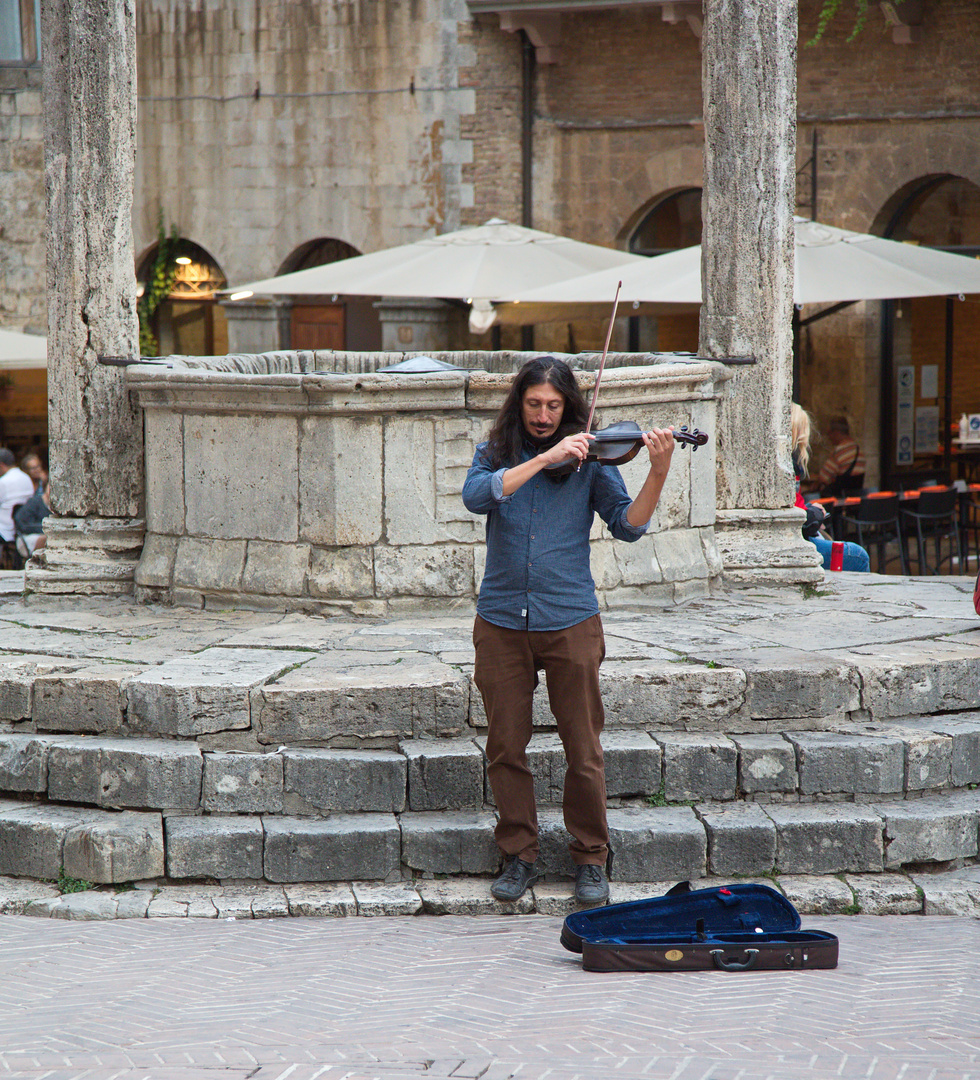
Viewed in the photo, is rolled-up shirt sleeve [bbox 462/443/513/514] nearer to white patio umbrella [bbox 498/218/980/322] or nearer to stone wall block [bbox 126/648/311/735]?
stone wall block [bbox 126/648/311/735]

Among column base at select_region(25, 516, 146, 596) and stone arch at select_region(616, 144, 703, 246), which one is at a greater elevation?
stone arch at select_region(616, 144, 703, 246)

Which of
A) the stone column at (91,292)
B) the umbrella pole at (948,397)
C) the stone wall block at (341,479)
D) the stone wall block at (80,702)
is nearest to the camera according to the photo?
the stone wall block at (80,702)

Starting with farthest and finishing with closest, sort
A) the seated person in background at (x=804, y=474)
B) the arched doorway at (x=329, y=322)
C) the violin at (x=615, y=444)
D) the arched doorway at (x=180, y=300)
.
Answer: the arched doorway at (x=180, y=300), the arched doorway at (x=329, y=322), the seated person in background at (x=804, y=474), the violin at (x=615, y=444)

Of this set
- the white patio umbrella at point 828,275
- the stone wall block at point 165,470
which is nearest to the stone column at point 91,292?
the stone wall block at point 165,470

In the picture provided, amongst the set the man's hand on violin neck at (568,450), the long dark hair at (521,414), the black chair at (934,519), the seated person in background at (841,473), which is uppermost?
the long dark hair at (521,414)

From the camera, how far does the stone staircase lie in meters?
5.07

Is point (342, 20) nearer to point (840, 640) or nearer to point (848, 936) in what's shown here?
point (840, 640)

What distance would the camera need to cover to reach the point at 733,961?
171 inches

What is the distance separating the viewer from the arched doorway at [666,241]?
15.8 meters

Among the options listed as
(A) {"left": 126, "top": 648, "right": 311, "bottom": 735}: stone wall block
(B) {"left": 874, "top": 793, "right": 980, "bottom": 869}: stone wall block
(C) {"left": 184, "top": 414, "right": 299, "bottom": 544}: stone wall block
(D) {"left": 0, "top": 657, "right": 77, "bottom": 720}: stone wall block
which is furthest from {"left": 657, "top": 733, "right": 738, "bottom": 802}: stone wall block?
(D) {"left": 0, "top": 657, "right": 77, "bottom": 720}: stone wall block

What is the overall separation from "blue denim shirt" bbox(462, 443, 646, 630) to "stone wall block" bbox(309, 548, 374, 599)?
1907 millimetres

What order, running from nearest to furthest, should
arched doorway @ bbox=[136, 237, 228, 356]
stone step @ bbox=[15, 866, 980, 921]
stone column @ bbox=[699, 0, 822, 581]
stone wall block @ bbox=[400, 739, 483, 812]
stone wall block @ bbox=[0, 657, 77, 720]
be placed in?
stone step @ bbox=[15, 866, 980, 921], stone wall block @ bbox=[400, 739, 483, 812], stone wall block @ bbox=[0, 657, 77, 720], stone column @ bbox=[699, 0, 822, 581], arched doorway @ bbox=[136, 237, 228, 356]

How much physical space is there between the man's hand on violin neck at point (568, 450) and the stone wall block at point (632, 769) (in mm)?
1331

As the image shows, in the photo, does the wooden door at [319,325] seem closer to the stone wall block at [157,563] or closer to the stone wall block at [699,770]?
the stone wall block at [157,563]
